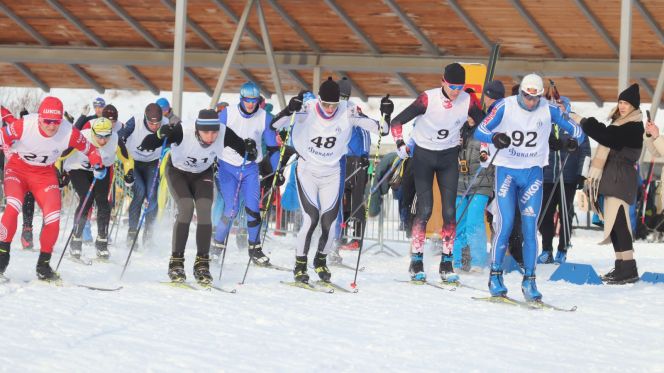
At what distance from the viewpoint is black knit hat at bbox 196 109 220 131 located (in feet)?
30.9

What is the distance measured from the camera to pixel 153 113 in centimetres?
1256

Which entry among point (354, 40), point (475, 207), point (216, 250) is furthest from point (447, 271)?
point (354, 40)

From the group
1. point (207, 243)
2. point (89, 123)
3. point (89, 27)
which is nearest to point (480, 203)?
point (207, 243)

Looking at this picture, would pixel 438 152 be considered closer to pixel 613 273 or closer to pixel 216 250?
pixel 613 273

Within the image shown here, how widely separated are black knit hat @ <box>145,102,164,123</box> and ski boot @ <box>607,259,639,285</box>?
482 centimetres

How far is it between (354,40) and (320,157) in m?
10.5

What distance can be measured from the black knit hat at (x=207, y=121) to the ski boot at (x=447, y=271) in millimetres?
2213

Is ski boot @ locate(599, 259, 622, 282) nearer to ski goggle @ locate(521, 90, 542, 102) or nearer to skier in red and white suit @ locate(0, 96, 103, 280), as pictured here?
ski goggle @ locate(521, 90, 542, 102)

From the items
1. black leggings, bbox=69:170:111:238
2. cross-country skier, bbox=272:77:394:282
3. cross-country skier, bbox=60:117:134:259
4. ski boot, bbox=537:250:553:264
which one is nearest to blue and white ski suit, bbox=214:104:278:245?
cross-country skier, bbox=60:117:134:259

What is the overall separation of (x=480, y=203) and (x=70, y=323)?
554 centimetres

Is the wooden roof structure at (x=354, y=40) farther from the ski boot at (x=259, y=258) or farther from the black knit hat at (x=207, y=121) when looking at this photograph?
the black knit hat at (x=207, y=121)

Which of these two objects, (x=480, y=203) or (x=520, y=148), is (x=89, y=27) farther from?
(x=520, y=148)

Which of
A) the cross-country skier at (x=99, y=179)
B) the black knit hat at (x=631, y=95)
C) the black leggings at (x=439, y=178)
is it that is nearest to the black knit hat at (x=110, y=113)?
the cross-country skier at (x=99, y=179)

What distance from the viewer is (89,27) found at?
21312 millimetres
